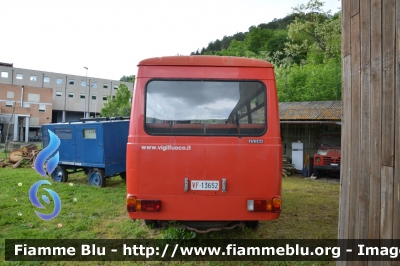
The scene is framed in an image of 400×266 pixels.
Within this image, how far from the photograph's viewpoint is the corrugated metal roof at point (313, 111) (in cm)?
1234

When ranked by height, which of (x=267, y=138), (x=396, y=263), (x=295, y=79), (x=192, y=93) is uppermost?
(x=295, y=79)

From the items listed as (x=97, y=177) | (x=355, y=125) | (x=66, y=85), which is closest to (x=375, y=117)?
(x=355, y=125)

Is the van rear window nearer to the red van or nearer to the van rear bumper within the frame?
the red van

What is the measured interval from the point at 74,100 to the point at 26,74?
924cm

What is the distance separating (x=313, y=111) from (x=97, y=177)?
388 inches

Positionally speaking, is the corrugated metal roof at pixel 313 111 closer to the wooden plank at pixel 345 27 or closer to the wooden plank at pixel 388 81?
the wooden plank at pixel 345 27

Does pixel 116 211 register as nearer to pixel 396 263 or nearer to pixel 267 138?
pixel 267 138

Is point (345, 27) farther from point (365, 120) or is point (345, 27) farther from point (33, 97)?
point (33, 97)

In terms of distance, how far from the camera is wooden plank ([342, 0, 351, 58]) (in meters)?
2.95

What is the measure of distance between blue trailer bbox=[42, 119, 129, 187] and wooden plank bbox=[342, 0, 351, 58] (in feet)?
25.9

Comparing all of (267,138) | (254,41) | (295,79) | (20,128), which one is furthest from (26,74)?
(267,138)

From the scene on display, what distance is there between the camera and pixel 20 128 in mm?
42969

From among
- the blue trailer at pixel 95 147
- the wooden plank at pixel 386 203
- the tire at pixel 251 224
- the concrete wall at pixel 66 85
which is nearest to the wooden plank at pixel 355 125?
the wooden plank at pixel 386 203

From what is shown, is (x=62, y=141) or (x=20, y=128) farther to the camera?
(x=20, y=128)
